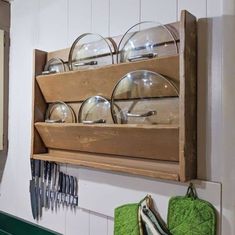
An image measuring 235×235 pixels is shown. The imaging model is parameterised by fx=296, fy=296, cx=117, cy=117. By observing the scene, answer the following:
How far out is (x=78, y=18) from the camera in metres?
1.29

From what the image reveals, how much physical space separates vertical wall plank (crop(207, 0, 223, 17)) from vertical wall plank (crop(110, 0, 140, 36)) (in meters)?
0.27

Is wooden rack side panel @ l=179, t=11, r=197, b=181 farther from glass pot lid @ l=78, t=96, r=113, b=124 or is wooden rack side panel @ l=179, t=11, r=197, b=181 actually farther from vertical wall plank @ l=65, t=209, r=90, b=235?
vertical wall plank @ l=65, t=209, r=90, b=235

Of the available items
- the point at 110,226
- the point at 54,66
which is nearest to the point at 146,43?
the point at 54,66

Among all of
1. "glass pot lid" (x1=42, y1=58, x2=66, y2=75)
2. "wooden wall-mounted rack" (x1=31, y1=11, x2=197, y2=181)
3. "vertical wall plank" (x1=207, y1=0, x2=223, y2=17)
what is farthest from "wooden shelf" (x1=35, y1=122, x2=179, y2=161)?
"vertical wall plank" (x1=207, y1=0, x2=223, y2=17)

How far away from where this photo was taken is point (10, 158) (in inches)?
63.1

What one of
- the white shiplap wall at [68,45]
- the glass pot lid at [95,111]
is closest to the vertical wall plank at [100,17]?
the white shiplap wall at [68,45]

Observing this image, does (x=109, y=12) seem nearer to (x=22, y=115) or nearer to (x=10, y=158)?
(x=22, y=115)

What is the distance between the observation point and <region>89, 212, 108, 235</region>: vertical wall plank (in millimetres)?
1178

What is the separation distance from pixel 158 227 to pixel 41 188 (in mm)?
657

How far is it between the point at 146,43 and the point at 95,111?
335mm

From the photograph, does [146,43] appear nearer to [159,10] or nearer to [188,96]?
[159,10]

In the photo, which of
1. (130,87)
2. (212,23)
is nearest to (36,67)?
(130,87)

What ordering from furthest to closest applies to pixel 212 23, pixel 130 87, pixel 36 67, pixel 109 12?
pixel 36 67, pixel 109 12, pixel 130 87, pixel 212 23

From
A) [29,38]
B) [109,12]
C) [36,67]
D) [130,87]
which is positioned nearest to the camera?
[130,87]
